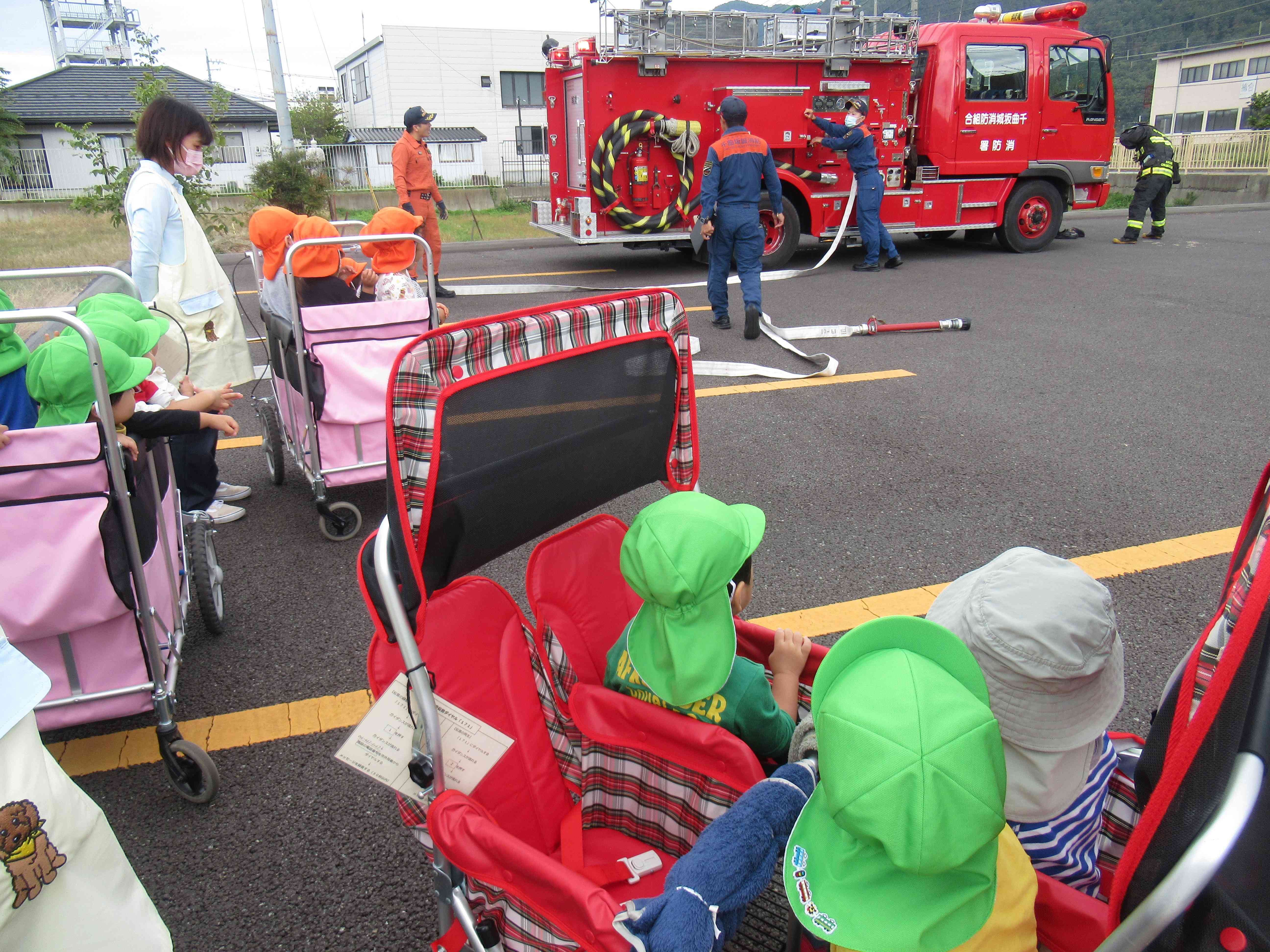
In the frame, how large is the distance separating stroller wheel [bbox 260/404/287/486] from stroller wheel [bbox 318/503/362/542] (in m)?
0.64

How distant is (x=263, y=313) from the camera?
4133 mm

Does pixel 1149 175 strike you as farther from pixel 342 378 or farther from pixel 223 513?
pixel 223 513

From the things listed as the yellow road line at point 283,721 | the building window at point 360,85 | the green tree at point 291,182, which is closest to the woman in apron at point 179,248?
the yellow road line at point 283,721

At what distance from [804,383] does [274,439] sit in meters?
3.50

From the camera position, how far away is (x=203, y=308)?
4.15m

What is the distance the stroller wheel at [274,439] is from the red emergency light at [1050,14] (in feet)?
36.4

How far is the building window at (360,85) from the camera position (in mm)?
43978

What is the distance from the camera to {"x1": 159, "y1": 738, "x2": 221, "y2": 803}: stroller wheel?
7.20 feet

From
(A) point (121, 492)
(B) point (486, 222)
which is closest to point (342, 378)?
(A) point (121, 492)

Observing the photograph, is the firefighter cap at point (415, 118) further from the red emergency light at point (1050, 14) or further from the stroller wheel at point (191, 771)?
the stroller wheel at point (191, 771)

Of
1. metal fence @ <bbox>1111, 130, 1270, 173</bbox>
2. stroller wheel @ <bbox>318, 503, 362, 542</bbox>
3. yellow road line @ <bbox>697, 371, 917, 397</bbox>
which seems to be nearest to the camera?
stroller wheel @ <bbox>318, 503, 362, 542</bbox>

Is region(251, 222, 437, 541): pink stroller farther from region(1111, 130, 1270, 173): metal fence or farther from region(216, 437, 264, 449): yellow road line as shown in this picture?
region(1111, 130, 1270, 173): metal fence

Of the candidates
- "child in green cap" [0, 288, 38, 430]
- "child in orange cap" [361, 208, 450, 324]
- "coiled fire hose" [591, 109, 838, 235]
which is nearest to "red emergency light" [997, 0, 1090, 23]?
"coiled fire hose" [591, 109, 838, 235]

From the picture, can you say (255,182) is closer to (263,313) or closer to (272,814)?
(263,313)
